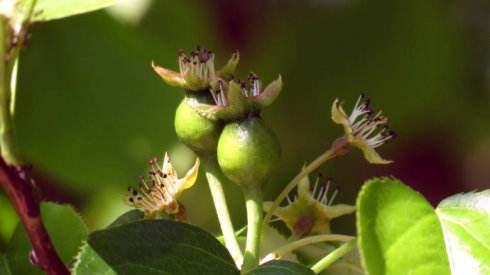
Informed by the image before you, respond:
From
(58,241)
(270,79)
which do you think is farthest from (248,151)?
(270,79)

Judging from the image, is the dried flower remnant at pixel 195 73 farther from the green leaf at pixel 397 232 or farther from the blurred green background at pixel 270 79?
the blurred green background at pixel 270 79

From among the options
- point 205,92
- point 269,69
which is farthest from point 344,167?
point 205,92

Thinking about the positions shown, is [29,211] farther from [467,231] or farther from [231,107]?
[467,231]

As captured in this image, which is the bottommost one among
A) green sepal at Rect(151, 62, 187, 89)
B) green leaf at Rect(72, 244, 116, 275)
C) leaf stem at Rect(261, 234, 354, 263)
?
leaf stem at Rect(261, 234, 354, 263)

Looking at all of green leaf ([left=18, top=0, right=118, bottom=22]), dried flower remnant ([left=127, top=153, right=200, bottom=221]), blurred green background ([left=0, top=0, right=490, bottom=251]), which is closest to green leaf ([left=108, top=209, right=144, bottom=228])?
dried flower remnant ([left=127, top=153, right=200, bottom=221])

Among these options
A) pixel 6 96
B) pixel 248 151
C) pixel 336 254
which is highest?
pixel 6 96

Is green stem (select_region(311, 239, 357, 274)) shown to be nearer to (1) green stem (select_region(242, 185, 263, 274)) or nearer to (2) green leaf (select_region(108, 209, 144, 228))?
(1) green stem (select_region(242, 185, 263, 274))

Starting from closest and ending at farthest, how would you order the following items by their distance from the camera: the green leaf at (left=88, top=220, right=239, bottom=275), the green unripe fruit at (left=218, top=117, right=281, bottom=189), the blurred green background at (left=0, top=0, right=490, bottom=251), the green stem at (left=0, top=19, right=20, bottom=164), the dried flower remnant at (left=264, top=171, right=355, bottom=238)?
the green stem at (left=0, top=19, right=20, bottom=164) → the green leaf at (left=88, top=220, right=239, bottom=275) → the green unripe fruit at (left=218, top=117, right=281, bottom=189) → the dried flower remnant at (left=264, top=171, right=355, bottom=238) → the blurred green background at (left=0, top=0, right=490, bottom=251)
